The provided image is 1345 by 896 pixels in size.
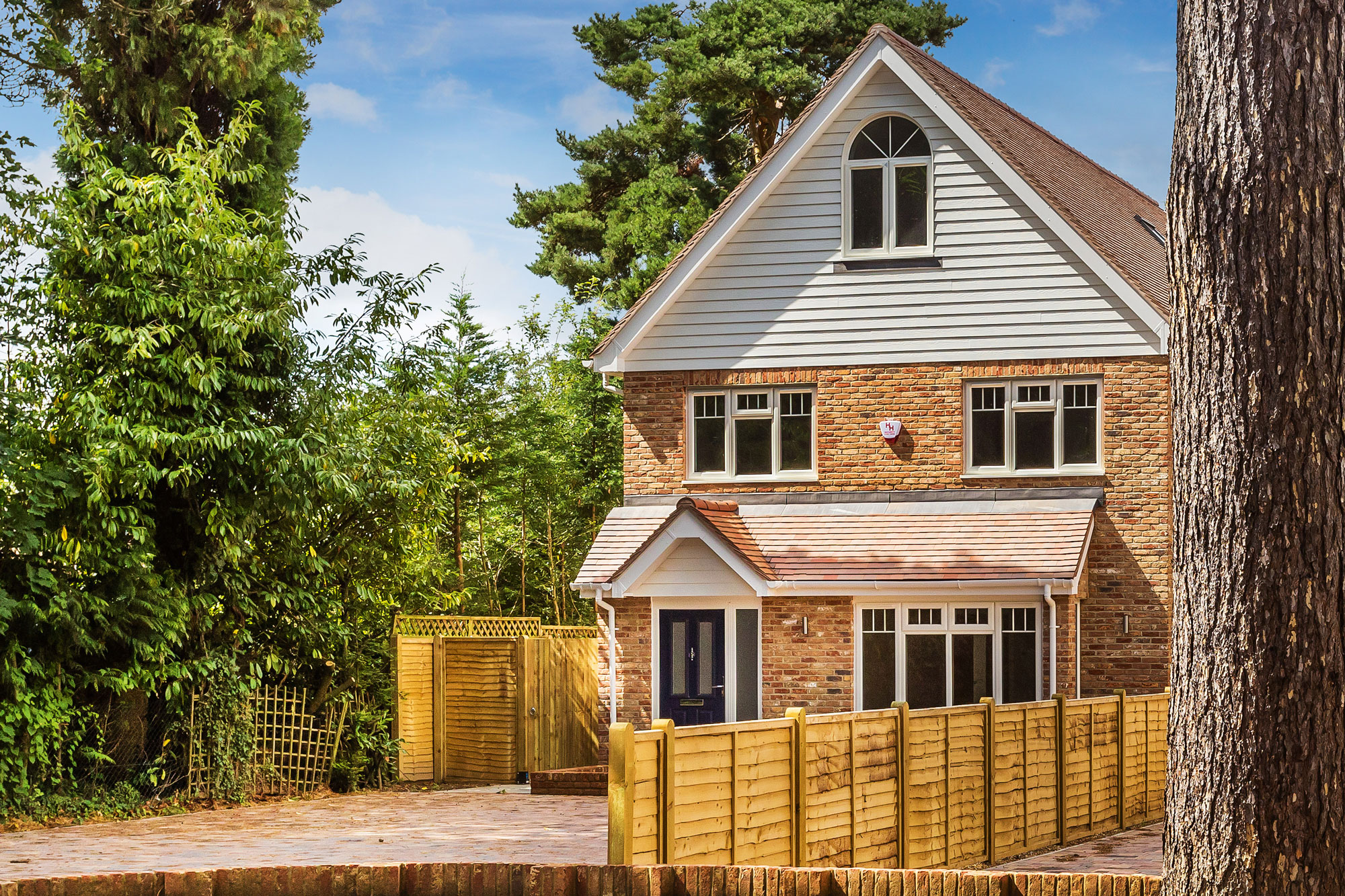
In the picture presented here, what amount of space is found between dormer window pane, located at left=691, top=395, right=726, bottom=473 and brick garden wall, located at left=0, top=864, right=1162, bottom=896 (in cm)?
1478

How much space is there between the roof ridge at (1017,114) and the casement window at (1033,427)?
16.6 feet

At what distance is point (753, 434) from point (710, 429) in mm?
621

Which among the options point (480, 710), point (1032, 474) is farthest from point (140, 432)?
point (1032, 474)

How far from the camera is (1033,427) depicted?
786 inches

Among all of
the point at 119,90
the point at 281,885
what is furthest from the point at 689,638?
the point at 281,885

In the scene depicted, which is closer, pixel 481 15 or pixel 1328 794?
pixel 1328 794

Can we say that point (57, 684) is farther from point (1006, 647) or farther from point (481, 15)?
point (481, 15)

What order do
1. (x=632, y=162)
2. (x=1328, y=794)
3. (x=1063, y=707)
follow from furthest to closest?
1. (x=632, y=162)
2. (x=1063, y=707)
3. (x=1328, y=794)

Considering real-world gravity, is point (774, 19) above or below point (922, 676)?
above

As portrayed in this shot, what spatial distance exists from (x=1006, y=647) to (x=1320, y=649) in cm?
1394

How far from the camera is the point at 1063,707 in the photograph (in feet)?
44.7

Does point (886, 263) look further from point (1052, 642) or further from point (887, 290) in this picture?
point (1052, 642)

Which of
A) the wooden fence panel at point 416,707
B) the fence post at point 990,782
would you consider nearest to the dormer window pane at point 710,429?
the wooden fence panel at point 416,707

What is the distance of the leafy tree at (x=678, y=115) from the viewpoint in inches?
1315
